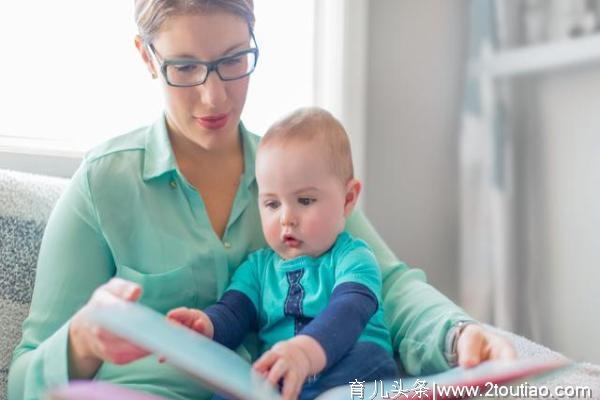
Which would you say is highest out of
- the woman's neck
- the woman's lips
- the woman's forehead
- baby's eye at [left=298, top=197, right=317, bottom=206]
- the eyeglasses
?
the woman's forehead

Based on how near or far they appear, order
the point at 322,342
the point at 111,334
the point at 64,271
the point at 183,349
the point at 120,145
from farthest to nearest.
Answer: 1. the point at 120,145
2. the point at 64,271
3. the point at 322,342
4. the point at 111,334
5. the point at 183,349

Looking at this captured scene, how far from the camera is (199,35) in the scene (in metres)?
0.92

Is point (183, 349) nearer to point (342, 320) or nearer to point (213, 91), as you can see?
point (342, 320)

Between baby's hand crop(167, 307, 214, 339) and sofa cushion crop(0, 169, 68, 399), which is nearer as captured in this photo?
baby's hand crop(167, 307, 214, 339)

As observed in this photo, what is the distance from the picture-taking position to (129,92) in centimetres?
156

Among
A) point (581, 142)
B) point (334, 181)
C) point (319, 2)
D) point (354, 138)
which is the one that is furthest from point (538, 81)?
point (334, 181)

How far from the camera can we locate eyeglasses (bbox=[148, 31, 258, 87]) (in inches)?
37.0

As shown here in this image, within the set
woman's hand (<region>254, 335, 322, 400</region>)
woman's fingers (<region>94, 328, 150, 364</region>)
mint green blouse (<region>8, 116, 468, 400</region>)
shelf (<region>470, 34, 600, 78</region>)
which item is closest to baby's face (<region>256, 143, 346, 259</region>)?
mint green blouse (<region>8, 116, 468, 400</region>)

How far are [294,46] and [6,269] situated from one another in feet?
3.34

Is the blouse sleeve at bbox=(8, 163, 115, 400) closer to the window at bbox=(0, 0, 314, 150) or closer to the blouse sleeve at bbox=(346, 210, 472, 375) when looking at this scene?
the blouse sleeve at bbox=(346, 210, 472, 375)

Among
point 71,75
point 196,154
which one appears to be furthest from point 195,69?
point 71,75

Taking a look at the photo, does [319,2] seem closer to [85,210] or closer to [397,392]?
[85,210]

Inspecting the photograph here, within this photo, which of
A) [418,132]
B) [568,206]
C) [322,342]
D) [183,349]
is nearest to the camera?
[183,349]

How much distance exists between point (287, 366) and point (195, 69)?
43 centimetres
